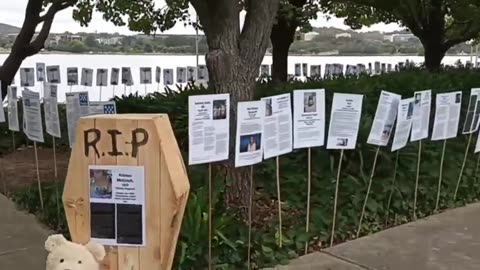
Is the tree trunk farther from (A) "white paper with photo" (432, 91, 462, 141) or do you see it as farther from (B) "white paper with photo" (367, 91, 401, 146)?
(B) "white paper with photo" (367, 91, 401, 146)

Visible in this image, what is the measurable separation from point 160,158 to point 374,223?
132 inches

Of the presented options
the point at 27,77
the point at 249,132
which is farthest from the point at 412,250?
the point at 27,77

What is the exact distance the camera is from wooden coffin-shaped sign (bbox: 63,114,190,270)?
358 centimetres

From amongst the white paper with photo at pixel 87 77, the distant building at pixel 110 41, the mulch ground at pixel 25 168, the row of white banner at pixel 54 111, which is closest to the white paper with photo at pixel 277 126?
the row of white banner at pixel 54 111

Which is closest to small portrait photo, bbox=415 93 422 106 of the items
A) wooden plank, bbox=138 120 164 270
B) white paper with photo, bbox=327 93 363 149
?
white paper with photo, bbox=327 93 363 149

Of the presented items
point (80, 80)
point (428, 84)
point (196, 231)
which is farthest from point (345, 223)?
point (80, 80)

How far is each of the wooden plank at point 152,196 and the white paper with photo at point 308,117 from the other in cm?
206

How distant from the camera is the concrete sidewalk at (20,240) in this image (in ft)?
16.9

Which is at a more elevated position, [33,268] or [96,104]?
[96,104]

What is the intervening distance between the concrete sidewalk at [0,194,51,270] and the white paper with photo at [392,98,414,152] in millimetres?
3340

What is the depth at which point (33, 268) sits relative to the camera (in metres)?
5.04

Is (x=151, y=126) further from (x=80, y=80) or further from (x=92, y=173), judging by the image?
(x=80, y=80)

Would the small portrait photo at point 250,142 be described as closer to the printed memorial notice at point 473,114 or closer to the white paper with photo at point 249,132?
the white paper with photo at point 249,132

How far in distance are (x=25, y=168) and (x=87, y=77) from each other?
15.6 ft
